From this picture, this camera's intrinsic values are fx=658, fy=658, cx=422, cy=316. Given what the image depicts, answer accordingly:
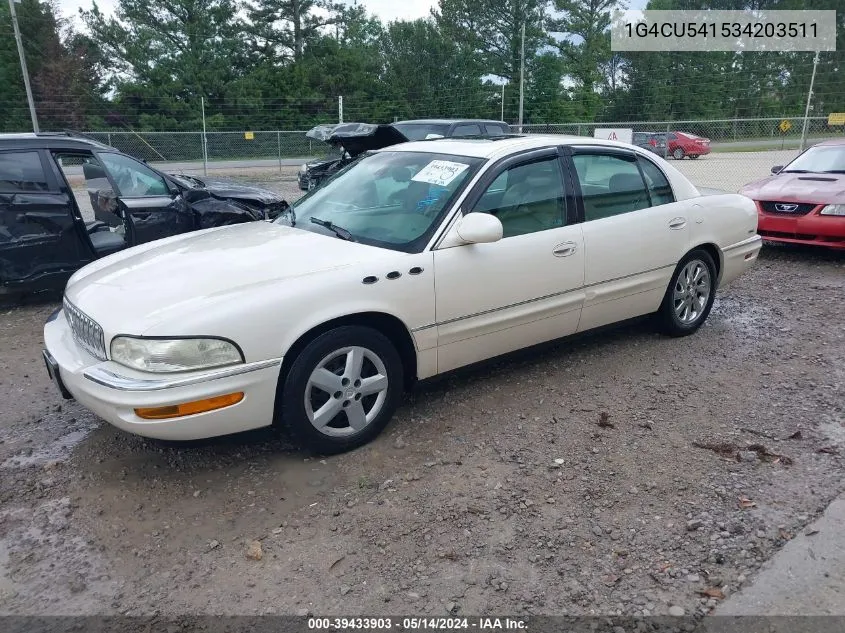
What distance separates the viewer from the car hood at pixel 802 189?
787 cm

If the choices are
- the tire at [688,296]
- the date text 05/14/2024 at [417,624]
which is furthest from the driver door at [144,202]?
the date text 05/14/2024 at [417,624]

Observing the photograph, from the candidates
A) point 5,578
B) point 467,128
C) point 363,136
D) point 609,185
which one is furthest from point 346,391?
point 467,128

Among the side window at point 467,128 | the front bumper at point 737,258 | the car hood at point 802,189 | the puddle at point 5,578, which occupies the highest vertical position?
the side window at point 467,128

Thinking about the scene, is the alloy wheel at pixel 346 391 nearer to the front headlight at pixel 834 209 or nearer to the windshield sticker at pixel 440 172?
the windshield sticker at pixel 440 172

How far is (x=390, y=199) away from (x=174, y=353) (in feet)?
5.73

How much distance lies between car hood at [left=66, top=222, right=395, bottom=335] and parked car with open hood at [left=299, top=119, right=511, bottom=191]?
1357mm

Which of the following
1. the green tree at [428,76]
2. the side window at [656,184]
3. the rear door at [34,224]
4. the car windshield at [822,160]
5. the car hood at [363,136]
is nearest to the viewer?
the side window at [656,184]

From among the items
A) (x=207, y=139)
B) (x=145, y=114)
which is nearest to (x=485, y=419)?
(x=207, y=139)

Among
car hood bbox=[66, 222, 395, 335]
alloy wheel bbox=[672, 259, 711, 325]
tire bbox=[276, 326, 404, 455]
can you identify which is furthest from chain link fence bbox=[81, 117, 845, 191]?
tire bbox=[276, 326, 404, 455]

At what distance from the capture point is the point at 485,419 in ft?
13.0

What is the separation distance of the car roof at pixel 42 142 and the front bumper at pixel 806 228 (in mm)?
7393

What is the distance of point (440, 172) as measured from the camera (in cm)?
412

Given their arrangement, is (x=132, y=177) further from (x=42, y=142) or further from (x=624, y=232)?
(x=624, y=232)

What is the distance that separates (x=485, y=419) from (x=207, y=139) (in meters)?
21.4
